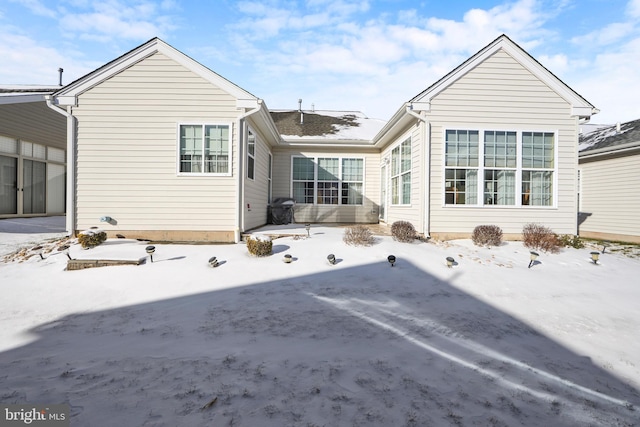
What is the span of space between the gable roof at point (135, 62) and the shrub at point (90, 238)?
11.3ft

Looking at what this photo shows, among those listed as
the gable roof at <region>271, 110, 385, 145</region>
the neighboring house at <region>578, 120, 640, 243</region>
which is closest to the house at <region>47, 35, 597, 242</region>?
the gable roof at <region>271, 110, 385, 145</region>

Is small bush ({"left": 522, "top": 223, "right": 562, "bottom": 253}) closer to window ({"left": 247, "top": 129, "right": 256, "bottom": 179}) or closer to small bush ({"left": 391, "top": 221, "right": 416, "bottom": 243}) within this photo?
small bush ({"left": 391, "top": 221, "right": 416, "bottom": 243})

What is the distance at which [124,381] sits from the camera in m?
2.44

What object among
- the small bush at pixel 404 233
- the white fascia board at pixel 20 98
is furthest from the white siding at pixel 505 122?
the white fascia board at pixel 20 98

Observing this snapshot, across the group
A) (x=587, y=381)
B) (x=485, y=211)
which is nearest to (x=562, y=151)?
(x=485, y=211)

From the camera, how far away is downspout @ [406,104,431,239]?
7.89 metres

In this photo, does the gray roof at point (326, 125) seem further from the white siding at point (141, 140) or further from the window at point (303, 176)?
the white siding at point (141, 140)

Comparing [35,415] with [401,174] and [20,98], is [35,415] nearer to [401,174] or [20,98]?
[401,174]

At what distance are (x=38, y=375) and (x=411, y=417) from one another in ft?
10.3

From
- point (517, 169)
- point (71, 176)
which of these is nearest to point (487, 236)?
point (517, 169)

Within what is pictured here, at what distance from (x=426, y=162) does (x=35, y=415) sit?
8135 millimetres

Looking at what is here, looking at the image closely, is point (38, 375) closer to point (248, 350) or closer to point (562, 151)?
point (248, 350)

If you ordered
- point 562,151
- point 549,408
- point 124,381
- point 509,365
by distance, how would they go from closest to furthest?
point 549,408
point 124,381
point 509,365
point 562,151

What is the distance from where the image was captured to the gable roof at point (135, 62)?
729cm
